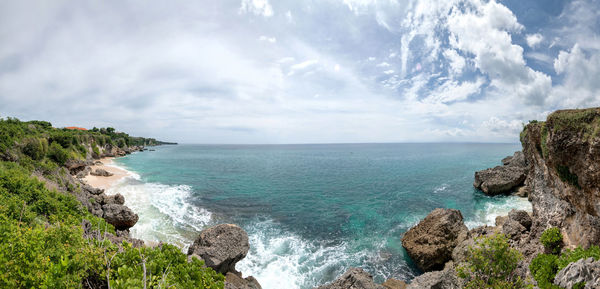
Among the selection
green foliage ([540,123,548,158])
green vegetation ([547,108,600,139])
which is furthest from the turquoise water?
green vegetation ([547,108,600,139])

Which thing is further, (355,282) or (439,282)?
(439,282)

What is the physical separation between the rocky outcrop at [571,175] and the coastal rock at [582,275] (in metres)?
3.94

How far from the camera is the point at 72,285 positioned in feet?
21.4

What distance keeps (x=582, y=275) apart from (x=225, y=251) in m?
18.5

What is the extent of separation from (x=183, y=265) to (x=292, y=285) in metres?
12.0

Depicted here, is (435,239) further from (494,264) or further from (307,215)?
(307,215)

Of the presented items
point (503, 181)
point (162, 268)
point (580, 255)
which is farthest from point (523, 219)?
point (162, 268)

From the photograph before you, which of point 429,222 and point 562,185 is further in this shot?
point 429,222

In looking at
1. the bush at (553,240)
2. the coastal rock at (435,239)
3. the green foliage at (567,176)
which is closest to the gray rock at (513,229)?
the coastal rock at (435,239)

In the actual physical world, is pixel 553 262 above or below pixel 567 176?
below

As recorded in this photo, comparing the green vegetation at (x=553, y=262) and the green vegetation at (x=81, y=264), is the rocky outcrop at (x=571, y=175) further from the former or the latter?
the green vegetation at (x=81, y=264)

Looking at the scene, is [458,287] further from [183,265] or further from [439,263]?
[183,265]

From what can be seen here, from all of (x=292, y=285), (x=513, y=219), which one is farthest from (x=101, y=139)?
(x=513, y=219)

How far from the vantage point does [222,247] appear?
16.3m
